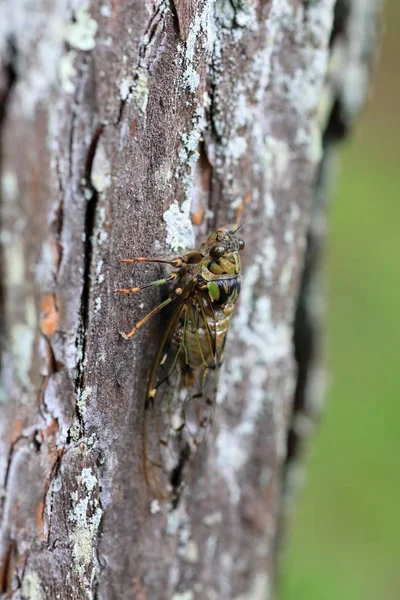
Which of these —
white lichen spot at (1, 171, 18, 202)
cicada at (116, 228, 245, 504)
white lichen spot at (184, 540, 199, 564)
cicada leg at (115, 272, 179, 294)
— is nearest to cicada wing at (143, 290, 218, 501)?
cicada at (116, 228, 245, 504)

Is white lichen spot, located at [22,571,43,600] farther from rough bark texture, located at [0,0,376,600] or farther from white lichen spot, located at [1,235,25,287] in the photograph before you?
white lichen spot, located at [1,235,25,287]

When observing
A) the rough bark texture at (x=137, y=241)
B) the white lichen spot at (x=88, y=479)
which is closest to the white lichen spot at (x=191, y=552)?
the rough bark texture at (x=137, y=241)

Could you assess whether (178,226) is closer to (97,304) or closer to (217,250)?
(217,250)

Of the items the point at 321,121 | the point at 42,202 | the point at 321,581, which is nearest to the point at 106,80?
the point at 42,202

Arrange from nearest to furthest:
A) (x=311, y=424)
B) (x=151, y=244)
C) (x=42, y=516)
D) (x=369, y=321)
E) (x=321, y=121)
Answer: (x=42, y=516) → (x=151, y=244) → (x=321, y=121) → (x=311, y=424) → (x=369, y=321)

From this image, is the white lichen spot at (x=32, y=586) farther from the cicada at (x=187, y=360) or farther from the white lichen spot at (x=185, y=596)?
the white lichen spot at (x=185, y=596)

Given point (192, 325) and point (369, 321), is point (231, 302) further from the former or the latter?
point (369, 321)
